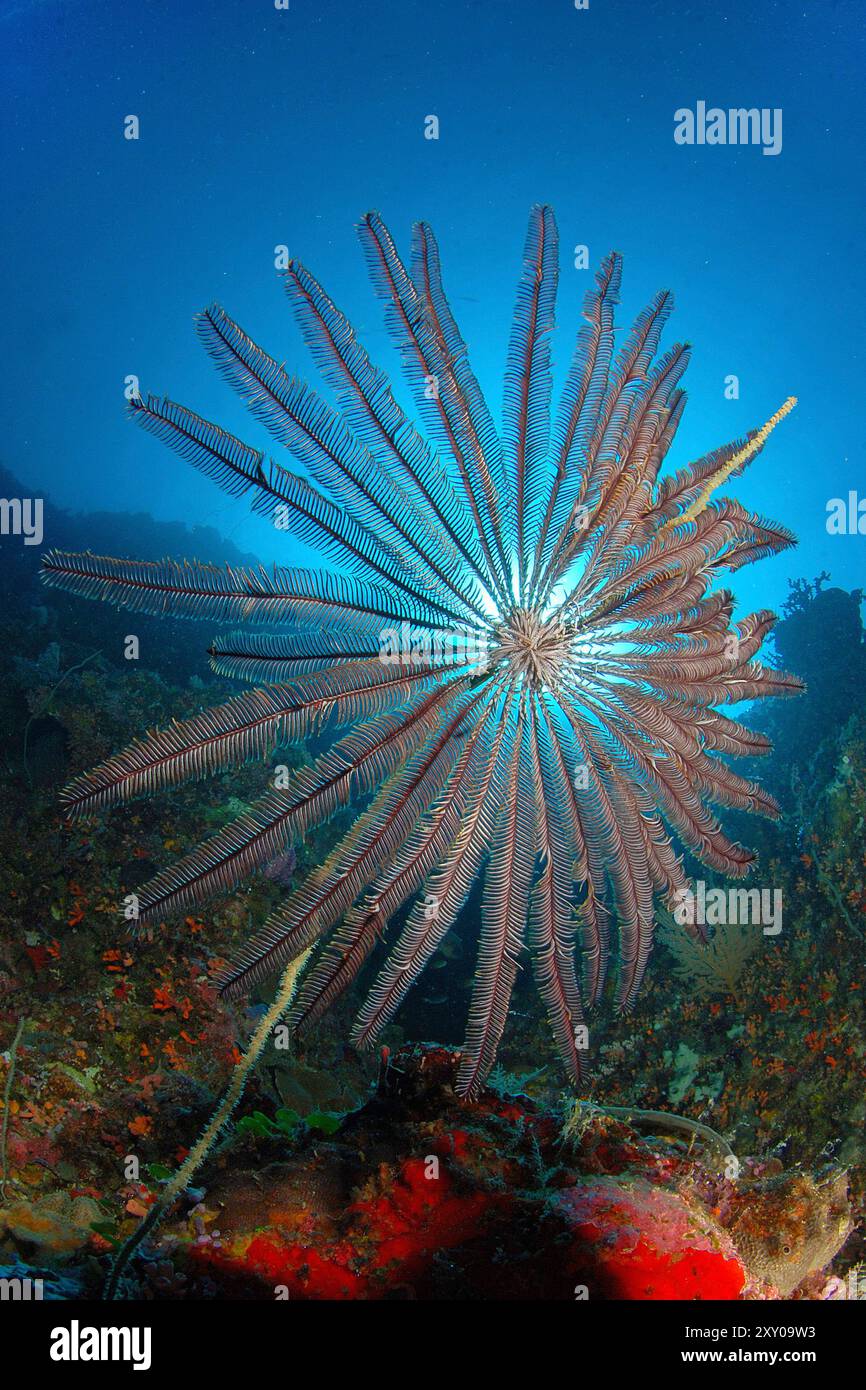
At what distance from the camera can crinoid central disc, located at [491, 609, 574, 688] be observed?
4090mm

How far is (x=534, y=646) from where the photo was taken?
4098 millimetres

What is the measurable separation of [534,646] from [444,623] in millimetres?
611

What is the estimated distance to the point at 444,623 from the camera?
4.17m

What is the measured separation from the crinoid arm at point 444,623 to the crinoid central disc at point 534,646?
2cm

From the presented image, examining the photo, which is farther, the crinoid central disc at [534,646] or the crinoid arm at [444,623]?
the crinoid central disc at [534,646]

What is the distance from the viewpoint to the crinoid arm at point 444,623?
12.6ft

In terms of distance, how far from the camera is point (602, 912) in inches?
194

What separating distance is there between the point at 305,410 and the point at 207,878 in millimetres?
2946

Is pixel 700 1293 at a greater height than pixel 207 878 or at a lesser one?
lesser

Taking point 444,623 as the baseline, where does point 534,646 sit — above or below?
below

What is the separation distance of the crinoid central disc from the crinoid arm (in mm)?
16
